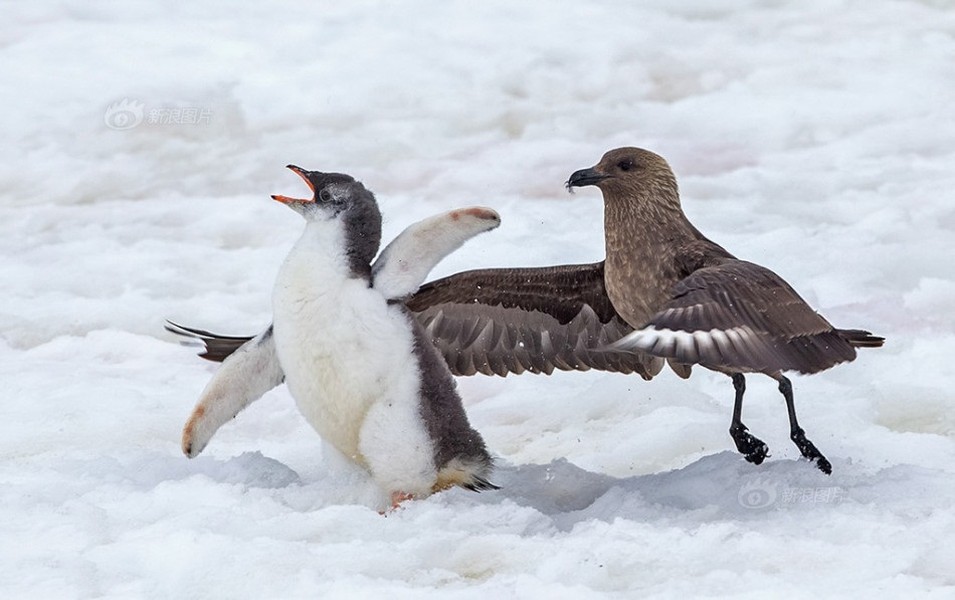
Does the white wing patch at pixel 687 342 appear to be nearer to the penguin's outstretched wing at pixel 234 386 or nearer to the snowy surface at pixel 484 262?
the snowy surface at pixel 484 262

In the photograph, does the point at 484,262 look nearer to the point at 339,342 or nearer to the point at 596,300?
the point at 596,300

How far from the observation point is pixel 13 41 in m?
11.0

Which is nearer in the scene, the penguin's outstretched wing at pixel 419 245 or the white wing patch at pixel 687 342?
the white wing patch at pixel 687 342

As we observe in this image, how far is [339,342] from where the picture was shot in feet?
14.3

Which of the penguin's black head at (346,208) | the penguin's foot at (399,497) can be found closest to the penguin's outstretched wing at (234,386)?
the penguin's black head at (346,208)

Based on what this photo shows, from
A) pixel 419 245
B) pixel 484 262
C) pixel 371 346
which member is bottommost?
pixel 484 262
